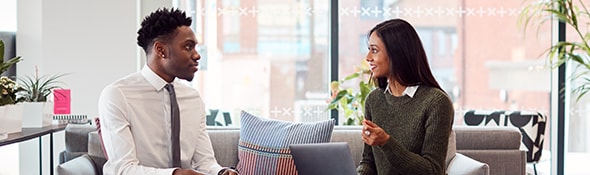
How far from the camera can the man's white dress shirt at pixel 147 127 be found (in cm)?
238

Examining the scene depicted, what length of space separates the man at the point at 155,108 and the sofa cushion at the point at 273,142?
631mm

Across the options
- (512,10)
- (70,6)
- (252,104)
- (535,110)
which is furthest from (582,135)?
(70,6)

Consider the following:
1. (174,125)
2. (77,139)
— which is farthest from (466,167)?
(77,139)

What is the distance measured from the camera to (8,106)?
2.90m

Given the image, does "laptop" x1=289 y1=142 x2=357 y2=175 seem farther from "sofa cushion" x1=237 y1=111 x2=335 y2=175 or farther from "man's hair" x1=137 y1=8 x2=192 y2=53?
"man's hair" x1=137 y1=8 x2=192 y2=53

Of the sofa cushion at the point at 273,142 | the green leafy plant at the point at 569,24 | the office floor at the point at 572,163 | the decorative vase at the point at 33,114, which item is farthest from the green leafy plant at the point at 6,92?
the office floor at the point at 572,163

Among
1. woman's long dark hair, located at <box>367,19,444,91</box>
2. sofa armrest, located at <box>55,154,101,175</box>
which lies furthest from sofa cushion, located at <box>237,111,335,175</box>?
woman's long dark hair, located at <box>367,19,444,91</box>

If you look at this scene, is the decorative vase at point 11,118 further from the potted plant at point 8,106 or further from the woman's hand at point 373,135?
the woman's hand at point 373,135

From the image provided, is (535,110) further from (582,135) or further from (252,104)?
(252,104)

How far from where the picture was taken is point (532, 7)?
5.20 meters

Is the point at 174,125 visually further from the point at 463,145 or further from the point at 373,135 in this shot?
the point at 463,145

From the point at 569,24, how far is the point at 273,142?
3.05 meters

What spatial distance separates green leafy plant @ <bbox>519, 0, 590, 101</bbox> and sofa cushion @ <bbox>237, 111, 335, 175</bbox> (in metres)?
2.35

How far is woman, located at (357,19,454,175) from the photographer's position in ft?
7.81
